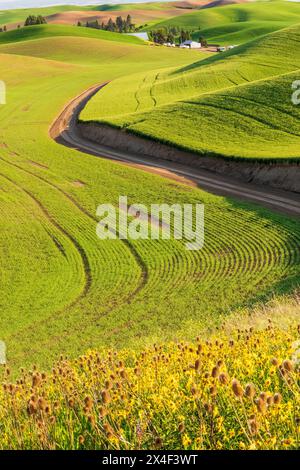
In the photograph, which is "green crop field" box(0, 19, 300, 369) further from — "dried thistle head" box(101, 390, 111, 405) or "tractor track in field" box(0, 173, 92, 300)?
"dried thistle head" box(101, 390, 111, 405)

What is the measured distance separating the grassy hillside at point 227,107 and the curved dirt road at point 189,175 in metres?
3.17

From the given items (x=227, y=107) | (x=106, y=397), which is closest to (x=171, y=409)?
(x=106, y=397)

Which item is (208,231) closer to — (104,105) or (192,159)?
(192,159)

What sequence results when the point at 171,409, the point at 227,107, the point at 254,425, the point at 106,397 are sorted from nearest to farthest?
the point at 254,425
the point at 106,397
the point at 171,409
the point at 227,107

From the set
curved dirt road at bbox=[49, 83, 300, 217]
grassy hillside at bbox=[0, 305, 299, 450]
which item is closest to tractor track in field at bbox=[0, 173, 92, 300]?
curved dirt road at bbox=[49, 83, 300, 217]

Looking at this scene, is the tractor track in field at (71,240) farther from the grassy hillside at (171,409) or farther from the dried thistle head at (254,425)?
the dried thistle head at (254,425)

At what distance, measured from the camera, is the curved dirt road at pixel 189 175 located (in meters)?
43.2

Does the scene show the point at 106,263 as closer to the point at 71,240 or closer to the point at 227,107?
the point at 71,240

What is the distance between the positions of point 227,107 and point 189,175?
65.8 feet

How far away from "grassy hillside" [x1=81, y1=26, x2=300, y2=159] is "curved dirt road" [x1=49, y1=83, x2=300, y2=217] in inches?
125

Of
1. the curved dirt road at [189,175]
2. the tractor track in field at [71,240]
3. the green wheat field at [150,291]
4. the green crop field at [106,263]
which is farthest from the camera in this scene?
the curved dirt road at [189,175]

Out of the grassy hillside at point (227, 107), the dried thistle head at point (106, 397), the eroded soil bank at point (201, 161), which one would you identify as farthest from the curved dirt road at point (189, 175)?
the dried thistle head at point (106, 397)

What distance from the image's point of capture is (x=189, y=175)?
171 ft

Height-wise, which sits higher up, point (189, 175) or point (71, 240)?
point (189, 175)
